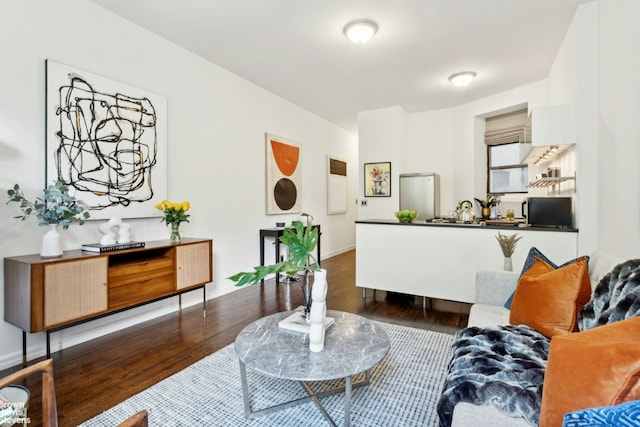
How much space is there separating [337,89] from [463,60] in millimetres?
1760

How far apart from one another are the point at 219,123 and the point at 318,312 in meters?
3.19

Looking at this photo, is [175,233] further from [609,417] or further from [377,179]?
[377,179]

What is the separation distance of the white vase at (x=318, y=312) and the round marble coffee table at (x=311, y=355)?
0.17 ft

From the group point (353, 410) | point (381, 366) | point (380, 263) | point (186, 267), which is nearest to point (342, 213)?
point (380, 263)

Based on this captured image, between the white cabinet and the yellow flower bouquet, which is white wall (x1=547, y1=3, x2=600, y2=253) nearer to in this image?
the white cabinet

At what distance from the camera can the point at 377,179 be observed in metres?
5.90

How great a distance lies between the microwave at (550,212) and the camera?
9.43 ft

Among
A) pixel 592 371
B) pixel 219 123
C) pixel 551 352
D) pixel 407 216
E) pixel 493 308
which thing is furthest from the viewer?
pixel 219 123

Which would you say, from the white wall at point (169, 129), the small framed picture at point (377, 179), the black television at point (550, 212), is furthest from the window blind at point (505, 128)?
the white wall at point (169, 129)

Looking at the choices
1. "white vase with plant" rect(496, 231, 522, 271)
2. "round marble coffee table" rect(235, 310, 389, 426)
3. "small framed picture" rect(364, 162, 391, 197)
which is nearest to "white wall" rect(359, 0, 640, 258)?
"white vase with plant" rect(496, 231, 522, 271)

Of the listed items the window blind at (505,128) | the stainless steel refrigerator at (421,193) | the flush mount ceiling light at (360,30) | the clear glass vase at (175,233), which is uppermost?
the flush mount ceiling light at (360,30)

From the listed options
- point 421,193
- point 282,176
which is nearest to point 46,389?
point 282,176

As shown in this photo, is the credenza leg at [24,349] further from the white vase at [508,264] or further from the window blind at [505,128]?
the window blind at [505,128]

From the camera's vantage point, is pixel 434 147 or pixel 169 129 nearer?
pixel 169 129
